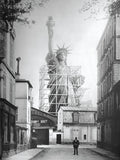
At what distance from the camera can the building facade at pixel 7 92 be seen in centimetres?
2695

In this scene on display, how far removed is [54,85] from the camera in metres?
72.8

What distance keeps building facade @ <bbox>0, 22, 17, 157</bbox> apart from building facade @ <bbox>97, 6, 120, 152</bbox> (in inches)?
334

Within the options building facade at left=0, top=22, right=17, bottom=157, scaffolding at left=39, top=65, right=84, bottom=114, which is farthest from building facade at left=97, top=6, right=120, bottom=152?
scaffolding at left=39, top=65, right=84, bottom=114

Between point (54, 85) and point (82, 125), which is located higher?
point (54, 85)

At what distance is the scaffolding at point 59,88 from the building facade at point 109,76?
16.8 metres

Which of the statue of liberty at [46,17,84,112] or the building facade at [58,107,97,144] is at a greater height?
the statue of liberty at [46,17,84,112]

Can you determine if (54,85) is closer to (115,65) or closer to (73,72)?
(73,72)

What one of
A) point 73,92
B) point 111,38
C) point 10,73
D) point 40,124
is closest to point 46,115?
point 40,124

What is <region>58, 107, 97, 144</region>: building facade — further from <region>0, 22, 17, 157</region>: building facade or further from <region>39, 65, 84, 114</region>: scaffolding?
<region>0, 22, 17, 157</region>: building facade

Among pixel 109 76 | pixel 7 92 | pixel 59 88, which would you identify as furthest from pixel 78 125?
pixel 7 92

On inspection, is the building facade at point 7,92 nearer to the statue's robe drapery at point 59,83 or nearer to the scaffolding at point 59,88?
the scaffolding at point 59,88

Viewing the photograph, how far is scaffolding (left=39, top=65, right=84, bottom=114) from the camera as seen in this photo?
227ft

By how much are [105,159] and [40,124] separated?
141ft

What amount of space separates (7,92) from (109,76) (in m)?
15.7
